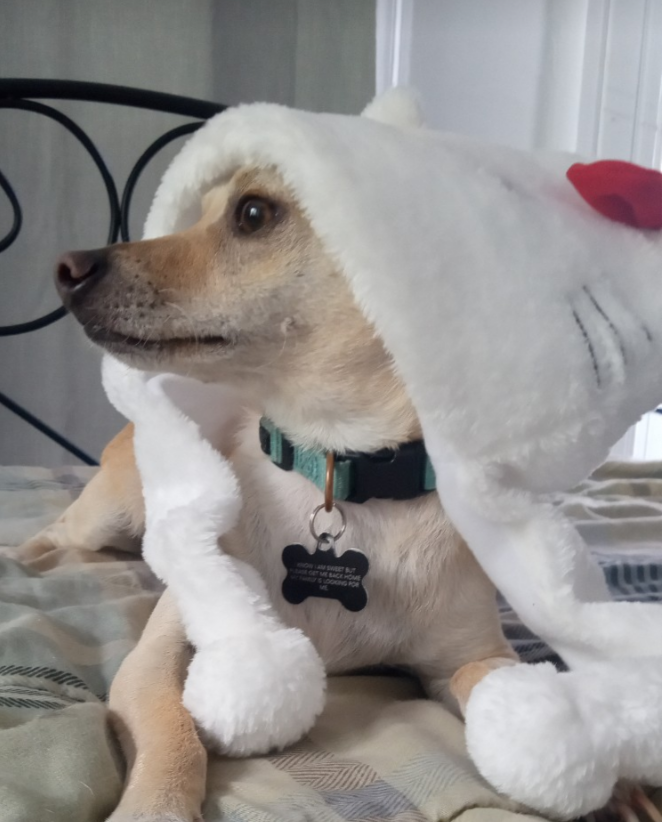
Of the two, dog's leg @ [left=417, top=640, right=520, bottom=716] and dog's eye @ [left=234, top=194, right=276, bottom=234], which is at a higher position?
dog's eye @ [left=234, top=194, right=276, bottom=234]

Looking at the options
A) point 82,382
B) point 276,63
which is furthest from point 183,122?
point 82,382

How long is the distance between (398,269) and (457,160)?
0.13 metres

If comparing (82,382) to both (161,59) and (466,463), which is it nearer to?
(161,59)

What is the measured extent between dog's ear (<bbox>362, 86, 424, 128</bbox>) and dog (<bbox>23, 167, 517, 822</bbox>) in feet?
0.60

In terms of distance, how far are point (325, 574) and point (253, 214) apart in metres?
0.39

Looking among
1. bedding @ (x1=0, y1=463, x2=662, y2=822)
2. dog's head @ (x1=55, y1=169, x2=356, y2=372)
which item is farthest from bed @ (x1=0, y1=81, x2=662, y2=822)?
dog's head @ (x1=55, y1=169, x2=356, y2=372)

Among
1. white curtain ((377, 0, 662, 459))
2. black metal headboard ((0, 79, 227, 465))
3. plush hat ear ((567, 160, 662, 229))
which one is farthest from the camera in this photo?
white curtain ((377, 0, 662, 459))

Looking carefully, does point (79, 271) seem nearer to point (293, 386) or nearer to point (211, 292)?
point (211, 292)

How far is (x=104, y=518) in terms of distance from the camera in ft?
3.84

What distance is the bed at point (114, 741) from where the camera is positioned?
545 mm

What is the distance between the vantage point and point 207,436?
3.14ft

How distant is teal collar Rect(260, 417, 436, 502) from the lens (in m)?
0.79

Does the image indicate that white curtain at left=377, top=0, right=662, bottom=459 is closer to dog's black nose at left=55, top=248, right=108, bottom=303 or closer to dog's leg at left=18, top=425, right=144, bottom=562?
dog's leg at left=18, top=425, right=144, bottom=562

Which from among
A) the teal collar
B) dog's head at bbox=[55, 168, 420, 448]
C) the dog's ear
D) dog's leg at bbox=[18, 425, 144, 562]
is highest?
the dog's ear
